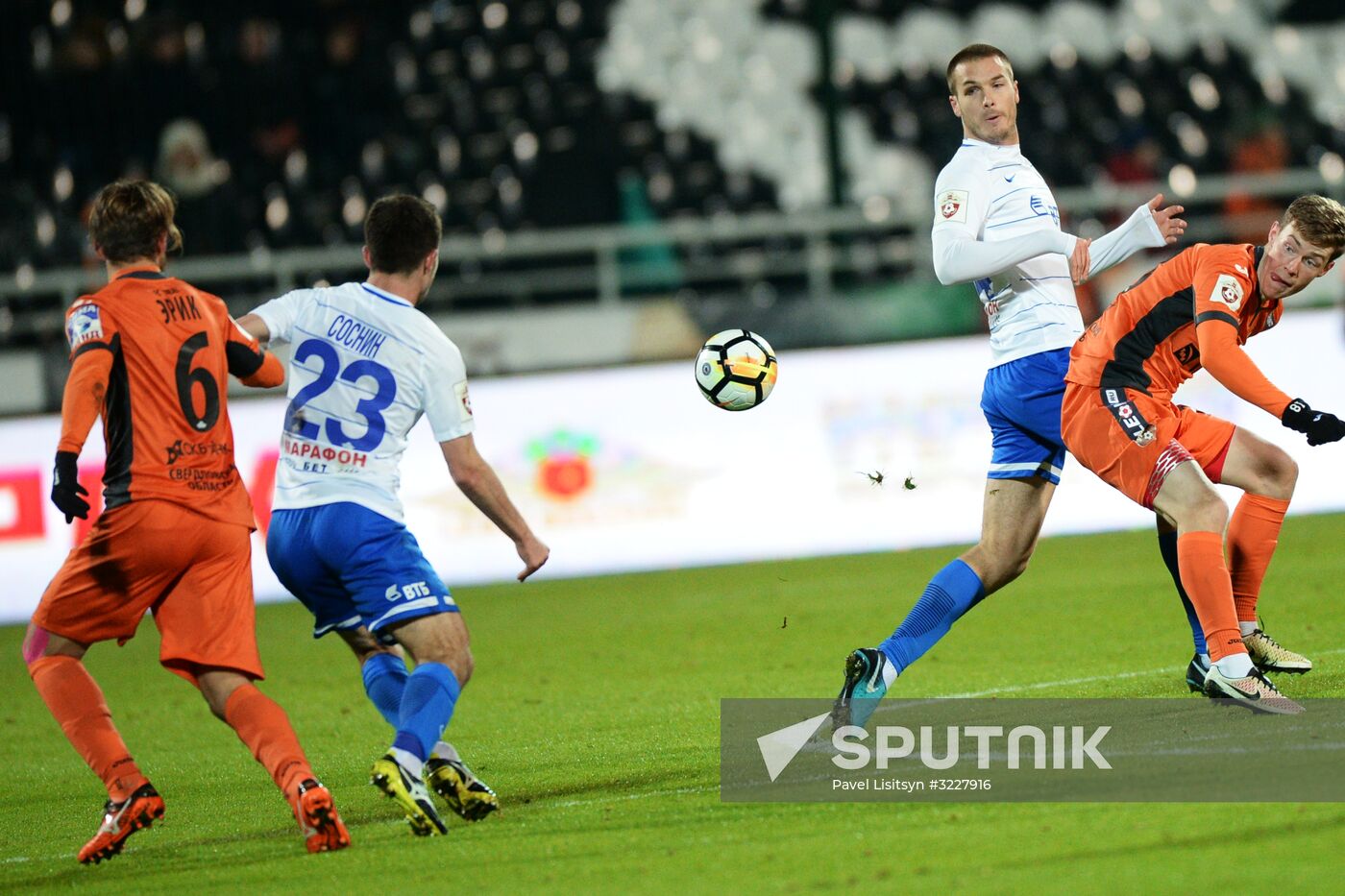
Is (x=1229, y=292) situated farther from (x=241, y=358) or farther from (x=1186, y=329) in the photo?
(x=241, y=358)

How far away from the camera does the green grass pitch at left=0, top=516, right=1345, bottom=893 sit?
419cm

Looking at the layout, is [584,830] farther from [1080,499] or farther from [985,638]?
[1080,499]

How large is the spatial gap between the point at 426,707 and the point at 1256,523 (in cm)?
303

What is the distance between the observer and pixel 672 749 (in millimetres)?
6066

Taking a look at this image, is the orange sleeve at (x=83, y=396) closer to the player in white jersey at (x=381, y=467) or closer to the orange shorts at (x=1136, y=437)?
the player in white jersey at (x=381, y=467)

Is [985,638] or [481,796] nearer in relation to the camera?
[481,796]

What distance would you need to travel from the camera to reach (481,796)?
5043 millimetres

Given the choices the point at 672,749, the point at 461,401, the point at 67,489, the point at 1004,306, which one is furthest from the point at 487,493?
the point at 1004,306

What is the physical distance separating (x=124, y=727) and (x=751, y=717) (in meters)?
2.92

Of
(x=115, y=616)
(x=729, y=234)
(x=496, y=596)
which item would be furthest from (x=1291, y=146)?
(x=115, y=616)

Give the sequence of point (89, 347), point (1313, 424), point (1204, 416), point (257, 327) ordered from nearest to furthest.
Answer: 1. point (89, 347)
2. point (257, 327)
3. point (1313, 424)
4. point (1204, 416)

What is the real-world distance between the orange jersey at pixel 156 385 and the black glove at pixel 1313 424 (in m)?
3.29

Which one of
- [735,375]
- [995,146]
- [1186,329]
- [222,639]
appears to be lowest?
[222,639]

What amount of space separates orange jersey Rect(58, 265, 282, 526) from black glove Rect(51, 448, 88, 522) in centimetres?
12
